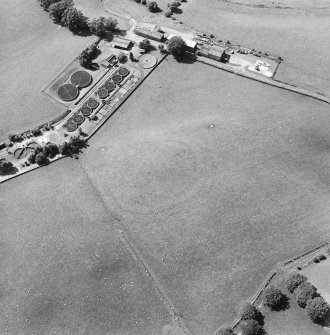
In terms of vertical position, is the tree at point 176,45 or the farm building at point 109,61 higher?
the tree at point 176,45

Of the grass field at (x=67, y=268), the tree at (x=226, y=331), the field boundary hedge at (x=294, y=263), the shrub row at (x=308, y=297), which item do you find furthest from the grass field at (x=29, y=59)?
the shrub row at (x=308, y=297)

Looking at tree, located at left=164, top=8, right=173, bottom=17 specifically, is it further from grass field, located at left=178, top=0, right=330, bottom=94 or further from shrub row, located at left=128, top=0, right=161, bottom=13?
grass field, located at left=178, top=0, right=330, bottom=94

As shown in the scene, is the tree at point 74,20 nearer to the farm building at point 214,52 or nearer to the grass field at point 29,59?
the grass field at point 29,59

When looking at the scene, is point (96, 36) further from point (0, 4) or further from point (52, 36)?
point (0, 4)

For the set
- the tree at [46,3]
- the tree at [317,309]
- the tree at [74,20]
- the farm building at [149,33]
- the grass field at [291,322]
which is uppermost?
the farm building at [149,33]

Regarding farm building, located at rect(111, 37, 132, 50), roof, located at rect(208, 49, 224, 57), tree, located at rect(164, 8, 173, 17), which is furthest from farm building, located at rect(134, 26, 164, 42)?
roof, located at rect(208, 49, 224, 57)

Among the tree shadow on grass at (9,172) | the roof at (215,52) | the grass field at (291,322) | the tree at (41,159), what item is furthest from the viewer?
the roof at (215,52)
